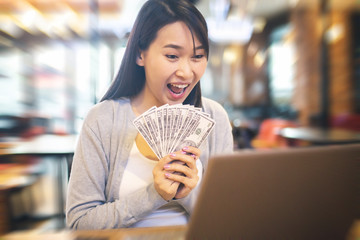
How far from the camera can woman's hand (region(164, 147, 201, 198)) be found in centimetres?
88

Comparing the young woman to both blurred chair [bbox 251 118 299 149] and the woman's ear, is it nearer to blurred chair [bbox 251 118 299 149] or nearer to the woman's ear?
the woman's ear

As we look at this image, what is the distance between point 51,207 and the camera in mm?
3592

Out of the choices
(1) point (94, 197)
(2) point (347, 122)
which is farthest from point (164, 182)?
(2) point (347, 122)

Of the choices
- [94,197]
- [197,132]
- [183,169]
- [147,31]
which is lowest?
[94,197]

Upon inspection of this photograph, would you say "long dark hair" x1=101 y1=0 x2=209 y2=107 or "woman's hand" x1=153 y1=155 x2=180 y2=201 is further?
"long dark hair" x1=101 y1=0 x2=209 y2=107

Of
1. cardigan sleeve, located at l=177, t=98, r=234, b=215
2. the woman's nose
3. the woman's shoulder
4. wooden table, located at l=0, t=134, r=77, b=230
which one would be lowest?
wooden table, located at l=0, t=134, r=77, b=230

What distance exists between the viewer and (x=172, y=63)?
3.34 feet

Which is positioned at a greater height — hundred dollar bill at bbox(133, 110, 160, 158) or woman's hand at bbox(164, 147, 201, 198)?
hundred dollar bill at bbox(133, 110, 160, 158)

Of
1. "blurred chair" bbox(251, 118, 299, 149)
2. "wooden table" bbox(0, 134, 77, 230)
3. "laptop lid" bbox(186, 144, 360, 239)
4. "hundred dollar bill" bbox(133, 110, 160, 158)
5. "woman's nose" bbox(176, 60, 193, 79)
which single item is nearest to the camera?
"laptop lid" bbox(186, 144, 360, 239)

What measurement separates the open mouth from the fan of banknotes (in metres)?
0.16

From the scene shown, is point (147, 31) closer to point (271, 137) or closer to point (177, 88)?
point (177, 88)

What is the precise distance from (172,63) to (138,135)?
0.34 metres

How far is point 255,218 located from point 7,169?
311 centimetres

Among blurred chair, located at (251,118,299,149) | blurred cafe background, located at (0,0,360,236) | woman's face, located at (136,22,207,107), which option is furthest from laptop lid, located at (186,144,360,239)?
blurred chair, located at (251,118,299,149)
